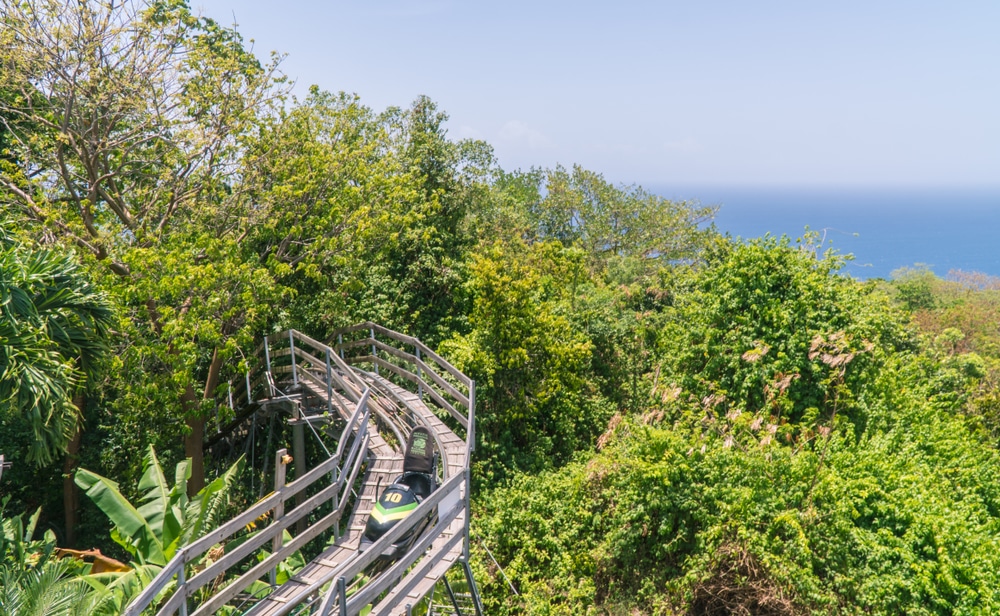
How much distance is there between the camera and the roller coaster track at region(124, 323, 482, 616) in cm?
694

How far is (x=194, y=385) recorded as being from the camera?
14695mm

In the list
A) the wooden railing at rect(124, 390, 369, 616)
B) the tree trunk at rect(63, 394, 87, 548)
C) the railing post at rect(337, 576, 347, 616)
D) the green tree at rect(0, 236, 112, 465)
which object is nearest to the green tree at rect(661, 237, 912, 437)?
the wooden railing at rect(124, 390, 369, 616)

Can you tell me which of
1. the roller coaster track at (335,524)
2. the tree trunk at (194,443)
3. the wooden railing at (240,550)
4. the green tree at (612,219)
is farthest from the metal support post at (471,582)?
the green tree at (612,219)

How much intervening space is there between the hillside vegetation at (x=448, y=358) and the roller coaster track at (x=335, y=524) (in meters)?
1.16

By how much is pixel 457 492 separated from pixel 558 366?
8.70 metres

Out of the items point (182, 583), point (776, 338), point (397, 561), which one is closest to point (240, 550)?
point (182, 583)

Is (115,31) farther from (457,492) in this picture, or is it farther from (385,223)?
(457,492)

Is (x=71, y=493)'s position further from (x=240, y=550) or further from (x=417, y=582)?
(x=417, y=582)

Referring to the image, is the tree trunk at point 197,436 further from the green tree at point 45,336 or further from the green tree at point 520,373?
the green tree at point 520,373

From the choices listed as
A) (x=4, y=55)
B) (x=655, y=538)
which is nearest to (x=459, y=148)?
(x=4, y=55)

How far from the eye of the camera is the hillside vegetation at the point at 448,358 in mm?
10094

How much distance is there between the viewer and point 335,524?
30.4 feet

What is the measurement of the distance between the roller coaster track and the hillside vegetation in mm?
1157

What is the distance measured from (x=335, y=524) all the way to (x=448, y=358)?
26.1 ft
